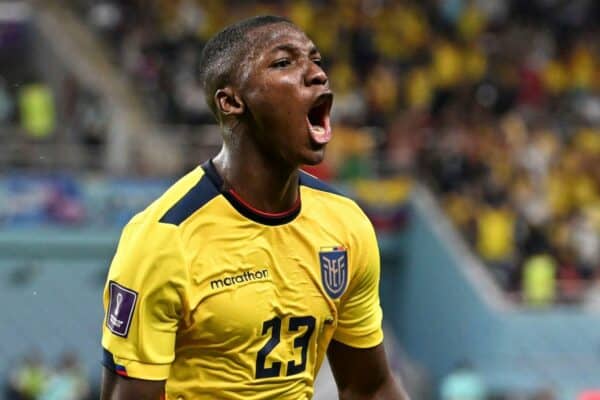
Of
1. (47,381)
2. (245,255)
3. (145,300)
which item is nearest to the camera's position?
(145,300)

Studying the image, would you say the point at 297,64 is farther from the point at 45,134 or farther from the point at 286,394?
the point at 45,134

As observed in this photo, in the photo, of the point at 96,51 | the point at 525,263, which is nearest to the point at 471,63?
the point at 525,263

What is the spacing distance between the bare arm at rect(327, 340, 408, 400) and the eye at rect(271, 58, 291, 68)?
3.25 ft

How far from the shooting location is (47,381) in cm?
1536

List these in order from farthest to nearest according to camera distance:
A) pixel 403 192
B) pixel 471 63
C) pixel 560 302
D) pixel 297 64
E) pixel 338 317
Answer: pixel 471 63 < pixel 403 192 < pixel 560 302 < pixel 338 317 < pixel 297 64

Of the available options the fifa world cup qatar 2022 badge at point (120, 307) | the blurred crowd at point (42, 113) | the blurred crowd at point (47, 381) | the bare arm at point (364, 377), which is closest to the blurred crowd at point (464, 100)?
the blurred crowd at point (42, 113)

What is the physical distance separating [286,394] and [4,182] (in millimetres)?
12352

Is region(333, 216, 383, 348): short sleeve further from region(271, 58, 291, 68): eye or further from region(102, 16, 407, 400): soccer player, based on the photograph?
region(271, 58, 291, 68): eye

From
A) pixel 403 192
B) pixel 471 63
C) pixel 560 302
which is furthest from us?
pixel 471 63

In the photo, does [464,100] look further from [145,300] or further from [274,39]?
[145,300]

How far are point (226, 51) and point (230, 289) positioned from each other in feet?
2.18

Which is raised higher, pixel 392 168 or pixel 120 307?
pixel 120 307

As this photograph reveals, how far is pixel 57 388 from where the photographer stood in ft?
49.6

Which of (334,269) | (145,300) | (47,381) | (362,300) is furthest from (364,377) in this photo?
(47,381)
